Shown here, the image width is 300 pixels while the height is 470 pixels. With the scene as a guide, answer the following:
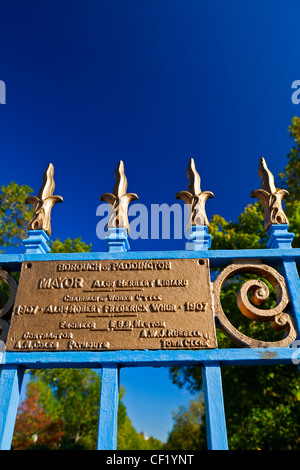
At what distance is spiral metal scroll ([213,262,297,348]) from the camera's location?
2.79 m

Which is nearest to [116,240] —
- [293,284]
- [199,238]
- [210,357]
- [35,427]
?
[199,238]

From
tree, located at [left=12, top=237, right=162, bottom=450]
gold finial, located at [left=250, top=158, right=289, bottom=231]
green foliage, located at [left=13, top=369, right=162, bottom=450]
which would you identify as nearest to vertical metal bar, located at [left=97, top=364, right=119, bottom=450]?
gold finial, located at [left=250, top=158, right=289, bottom=231]

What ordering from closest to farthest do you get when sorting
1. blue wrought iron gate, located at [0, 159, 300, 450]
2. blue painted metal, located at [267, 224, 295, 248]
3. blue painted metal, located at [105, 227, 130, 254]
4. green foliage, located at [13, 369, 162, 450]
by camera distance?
blue wrought iron gate, located at [0, 159, 300, 450] < blue painted metal, located at [267, 224, 295, 248] < blue painted metal, located at [105, 227, 130, 254] < green foliage, located at [13, 369, 162, 450]

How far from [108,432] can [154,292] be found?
1272 millimetres

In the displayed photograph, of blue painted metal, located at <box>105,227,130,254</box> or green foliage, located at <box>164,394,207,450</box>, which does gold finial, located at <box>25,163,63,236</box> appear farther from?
green foliage, located at <box>164,394,207,450</box>

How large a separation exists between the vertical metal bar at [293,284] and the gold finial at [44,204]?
103 inches

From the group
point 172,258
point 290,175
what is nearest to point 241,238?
point 290,175

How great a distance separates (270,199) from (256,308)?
4.05 feet

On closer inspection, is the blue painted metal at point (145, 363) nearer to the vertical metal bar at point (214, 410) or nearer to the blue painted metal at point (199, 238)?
the vertical metal bar at point (214, 410)

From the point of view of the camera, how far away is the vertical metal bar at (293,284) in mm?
2885
